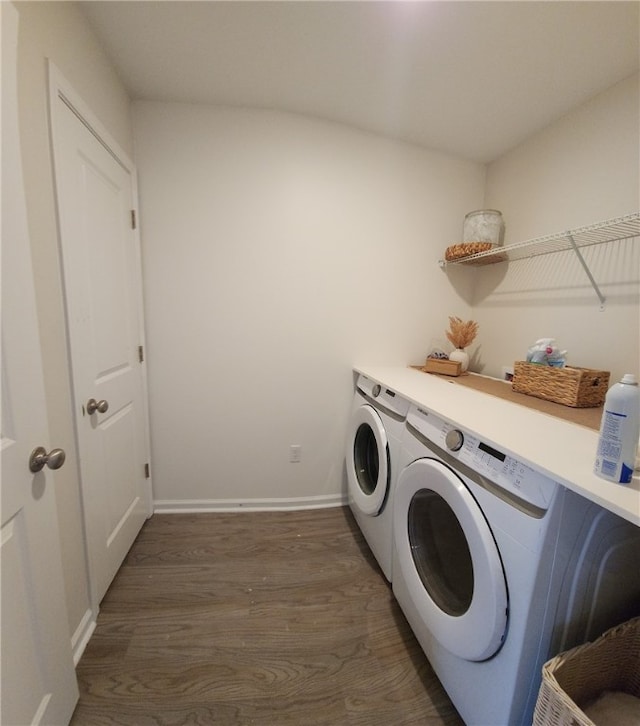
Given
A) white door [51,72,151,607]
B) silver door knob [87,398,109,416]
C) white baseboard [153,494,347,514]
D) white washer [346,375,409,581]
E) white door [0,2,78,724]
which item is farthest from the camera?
white baseboard [153,494,347,514]

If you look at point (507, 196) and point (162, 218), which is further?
point (507, 196)

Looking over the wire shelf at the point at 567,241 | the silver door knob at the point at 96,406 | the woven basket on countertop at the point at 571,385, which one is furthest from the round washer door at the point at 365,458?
the silver door knob at the point at 96,406

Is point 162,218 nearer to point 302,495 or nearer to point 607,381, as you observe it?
point 302,495

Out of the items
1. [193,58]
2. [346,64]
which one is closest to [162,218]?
[193,58]

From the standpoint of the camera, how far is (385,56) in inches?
50.0

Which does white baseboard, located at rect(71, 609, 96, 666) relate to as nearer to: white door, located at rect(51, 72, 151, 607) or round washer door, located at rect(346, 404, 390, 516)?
white door, located at rect(51, 72, 151, 607)

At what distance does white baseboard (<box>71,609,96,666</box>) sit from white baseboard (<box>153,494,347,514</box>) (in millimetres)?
705

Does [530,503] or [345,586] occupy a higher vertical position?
[530,503]

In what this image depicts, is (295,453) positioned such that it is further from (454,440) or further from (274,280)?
(454,440)

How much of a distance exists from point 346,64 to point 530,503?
1.80 meters

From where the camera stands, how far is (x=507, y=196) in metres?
1.82

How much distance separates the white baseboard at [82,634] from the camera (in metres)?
1.10

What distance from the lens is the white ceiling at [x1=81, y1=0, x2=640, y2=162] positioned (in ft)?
3.53

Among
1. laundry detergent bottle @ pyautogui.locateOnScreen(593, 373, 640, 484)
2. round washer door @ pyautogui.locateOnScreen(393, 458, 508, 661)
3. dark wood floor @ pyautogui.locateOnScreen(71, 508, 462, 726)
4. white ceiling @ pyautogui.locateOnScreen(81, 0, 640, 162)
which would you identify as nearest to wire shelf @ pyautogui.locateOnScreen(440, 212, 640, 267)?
white ceiling @ pyautogui.locateOnScreen(81, 0, 640, 162)
